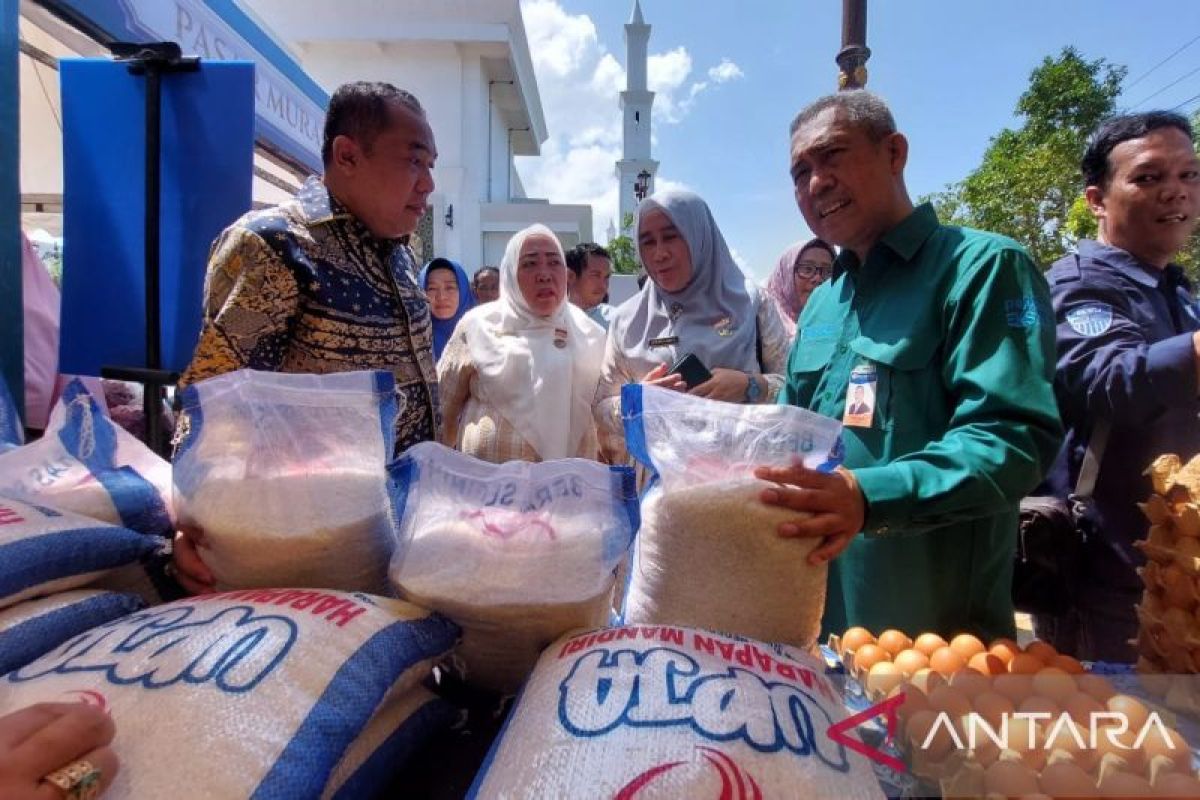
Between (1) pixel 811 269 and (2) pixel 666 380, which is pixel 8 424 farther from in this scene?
(1) pixel 811 269

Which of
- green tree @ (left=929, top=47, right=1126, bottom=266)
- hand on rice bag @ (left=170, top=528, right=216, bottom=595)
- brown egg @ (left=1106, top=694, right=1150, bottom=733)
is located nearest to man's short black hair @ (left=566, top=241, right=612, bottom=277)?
hand on rice bag @ (left=170, top=528, right=216, bottom=595)

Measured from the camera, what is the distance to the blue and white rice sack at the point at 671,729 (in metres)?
0.57

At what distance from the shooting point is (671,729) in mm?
603

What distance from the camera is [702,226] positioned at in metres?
2.15

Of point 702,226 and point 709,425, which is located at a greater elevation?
point 702,226

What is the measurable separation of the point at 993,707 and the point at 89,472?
4.20ft

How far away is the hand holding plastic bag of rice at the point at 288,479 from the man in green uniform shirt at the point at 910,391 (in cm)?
54

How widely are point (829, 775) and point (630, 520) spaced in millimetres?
350

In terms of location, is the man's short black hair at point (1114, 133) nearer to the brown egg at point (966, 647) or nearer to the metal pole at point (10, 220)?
the brown egg at point (966, 647)

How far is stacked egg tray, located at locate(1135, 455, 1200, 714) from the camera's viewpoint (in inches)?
35.0

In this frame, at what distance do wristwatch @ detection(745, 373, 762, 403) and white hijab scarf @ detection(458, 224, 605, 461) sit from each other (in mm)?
909

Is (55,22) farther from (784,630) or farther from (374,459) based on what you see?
(784,630)

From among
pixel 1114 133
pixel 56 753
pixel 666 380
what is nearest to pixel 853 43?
pixel 1114 133

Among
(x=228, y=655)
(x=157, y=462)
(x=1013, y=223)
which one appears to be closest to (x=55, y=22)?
(x=157, y=462)
